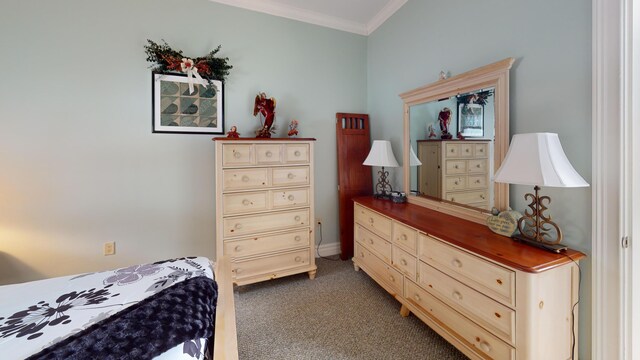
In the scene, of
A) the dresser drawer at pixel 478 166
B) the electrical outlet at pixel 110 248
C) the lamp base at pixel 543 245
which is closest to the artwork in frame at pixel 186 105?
the electrical outlet at pixel 110 248

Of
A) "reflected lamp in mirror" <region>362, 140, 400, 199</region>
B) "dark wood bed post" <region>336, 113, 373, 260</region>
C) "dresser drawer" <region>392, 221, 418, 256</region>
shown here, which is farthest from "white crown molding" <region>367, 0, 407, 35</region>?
"dresser drawer" <region>392, 221, 418, 256</region>

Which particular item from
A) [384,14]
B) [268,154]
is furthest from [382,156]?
[384,14]

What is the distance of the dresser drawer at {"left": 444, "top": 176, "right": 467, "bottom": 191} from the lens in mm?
1837

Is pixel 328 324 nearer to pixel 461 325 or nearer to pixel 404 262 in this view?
pixel 404 262

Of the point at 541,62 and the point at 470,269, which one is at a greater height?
the point at 541,62

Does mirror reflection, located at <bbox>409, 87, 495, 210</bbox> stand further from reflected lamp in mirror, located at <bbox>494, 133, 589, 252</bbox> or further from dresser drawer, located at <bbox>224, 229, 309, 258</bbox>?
dresser drawer, located at <bbox>224, 229, 309, 258</bbox>

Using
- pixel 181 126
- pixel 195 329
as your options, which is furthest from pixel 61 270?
pixel 195 329

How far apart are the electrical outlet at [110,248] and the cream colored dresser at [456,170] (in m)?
2.88

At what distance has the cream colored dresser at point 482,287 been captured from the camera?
3.66ft

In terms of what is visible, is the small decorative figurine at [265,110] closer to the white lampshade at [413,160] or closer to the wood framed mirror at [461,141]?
the wood framed mirror at [461,141]

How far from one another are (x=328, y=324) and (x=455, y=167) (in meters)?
1.53

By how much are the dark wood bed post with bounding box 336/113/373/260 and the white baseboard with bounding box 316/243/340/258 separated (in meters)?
0.13

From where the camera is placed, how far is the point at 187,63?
2287 mm

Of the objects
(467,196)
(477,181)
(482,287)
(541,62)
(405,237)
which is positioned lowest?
(482,287)
